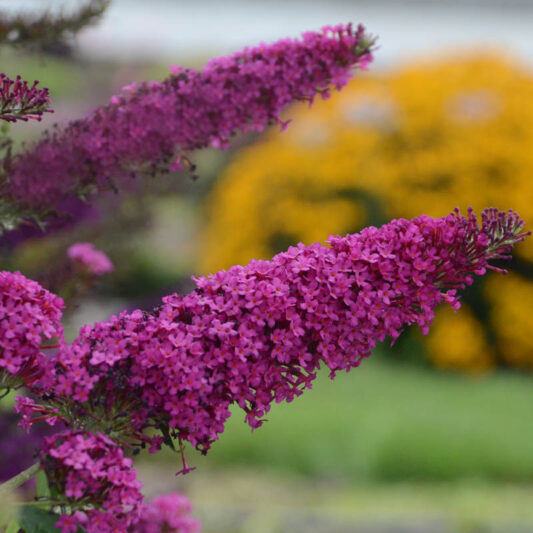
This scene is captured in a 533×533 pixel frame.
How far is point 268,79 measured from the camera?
1.41 metres

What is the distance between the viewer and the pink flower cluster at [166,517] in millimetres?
1301

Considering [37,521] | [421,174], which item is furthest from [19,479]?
[421,174]

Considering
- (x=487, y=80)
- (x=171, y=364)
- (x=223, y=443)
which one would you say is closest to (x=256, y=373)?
(x=171, y=364)

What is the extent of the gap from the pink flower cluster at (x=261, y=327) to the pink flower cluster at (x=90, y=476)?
0.15 ft

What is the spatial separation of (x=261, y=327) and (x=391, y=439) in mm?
3358

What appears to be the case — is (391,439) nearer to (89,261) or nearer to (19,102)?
(89,261)

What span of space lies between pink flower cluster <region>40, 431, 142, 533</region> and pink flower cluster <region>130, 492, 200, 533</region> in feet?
0.85

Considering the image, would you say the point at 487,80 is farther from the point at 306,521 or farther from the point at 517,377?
the point at 306,521

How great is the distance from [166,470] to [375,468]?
1.03 m

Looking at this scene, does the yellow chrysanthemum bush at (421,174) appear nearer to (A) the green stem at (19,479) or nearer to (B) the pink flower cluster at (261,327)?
(B) the pink flower cluster at (261,327)

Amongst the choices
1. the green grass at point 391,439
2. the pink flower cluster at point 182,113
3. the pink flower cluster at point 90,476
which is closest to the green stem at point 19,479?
the pink flower cluster at point 90,476

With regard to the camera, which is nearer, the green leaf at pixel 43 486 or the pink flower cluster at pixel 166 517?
the green leaf at pixel 43 486

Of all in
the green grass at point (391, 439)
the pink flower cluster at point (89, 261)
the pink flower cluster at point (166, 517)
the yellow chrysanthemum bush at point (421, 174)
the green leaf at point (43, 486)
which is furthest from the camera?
the yellow chrysanthemum bush at point (421, 174)

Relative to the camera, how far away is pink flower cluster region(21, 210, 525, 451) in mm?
1044
